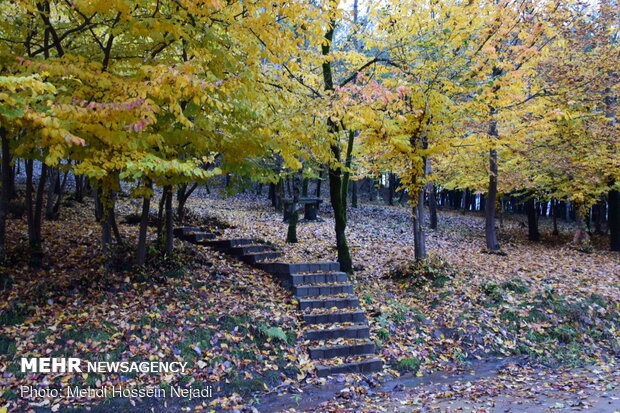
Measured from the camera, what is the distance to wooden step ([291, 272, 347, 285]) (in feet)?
26.6

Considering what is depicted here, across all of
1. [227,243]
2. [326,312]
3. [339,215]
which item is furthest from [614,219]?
[227,243]

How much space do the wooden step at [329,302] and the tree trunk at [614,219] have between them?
13.7 meters

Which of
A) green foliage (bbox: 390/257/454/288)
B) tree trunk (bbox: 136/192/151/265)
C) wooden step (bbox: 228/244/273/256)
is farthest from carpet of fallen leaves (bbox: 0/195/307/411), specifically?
green foliage (bbox: 390/257/454/288)

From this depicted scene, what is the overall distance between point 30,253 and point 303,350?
5538mm

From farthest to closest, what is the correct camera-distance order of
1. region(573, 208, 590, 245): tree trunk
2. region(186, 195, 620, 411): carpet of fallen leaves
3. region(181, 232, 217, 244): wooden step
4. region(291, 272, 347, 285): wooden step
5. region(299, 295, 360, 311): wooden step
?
1. region(573, 208, 590, 245): tree trunk
2. region(181, 232, 217, 244): wooden step
3. region(291, 272, 347, 285): wooden step
4. region(299, 295, 360, 311): wooden step
5. region(186, 195, 620, 411): carpet of fallen leaves

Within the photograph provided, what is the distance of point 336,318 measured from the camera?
289 inches

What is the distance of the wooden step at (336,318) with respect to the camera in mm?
7199

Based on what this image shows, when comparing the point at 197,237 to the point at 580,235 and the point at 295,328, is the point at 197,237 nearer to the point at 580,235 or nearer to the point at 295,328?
the point at 295,328

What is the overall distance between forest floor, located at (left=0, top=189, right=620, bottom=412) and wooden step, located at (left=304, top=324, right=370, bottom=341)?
10.8 inches

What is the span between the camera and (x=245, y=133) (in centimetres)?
672

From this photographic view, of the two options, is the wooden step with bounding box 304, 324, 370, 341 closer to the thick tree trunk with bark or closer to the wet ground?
the wet ground

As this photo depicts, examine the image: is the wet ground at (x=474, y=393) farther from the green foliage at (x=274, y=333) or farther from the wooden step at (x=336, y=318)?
the wooden step at (x=336, y=318)

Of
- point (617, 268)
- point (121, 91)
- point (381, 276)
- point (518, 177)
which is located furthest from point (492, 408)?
point (518, 177)

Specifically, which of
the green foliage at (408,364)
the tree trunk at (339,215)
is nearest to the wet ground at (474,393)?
the green foliage at (408,364)
